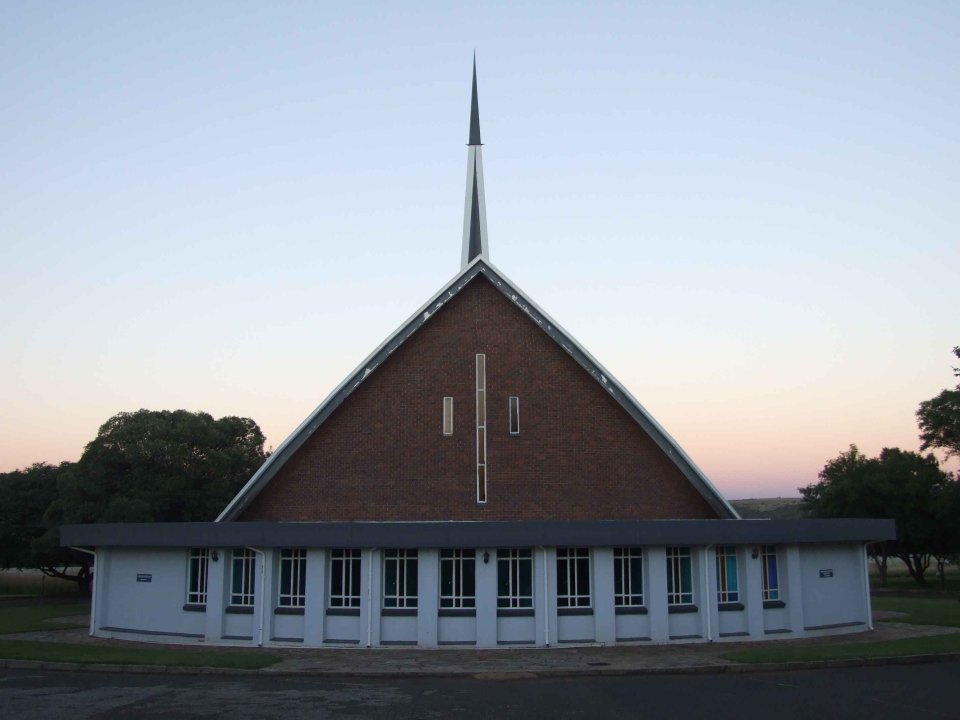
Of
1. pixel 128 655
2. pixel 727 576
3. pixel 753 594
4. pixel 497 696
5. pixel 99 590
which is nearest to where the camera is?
pixel 497 696

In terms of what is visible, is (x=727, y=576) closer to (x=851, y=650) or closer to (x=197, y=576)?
(x=851, y=650)

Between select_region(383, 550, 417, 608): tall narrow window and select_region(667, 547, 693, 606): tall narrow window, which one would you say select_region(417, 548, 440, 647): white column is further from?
select_region(667, 547, 693, 606): tall narrow window

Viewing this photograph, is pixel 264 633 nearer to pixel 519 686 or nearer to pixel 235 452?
pixel 519 686

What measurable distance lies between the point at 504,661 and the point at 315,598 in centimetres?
561

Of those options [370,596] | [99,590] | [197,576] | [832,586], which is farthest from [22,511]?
[832,586]

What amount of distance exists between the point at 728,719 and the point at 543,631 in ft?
30.8

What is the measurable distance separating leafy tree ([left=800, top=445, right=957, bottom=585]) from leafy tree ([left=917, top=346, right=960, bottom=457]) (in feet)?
4.00

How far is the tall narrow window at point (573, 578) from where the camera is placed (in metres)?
22.3

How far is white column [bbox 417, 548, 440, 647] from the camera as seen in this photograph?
2170 cm

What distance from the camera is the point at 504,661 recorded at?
19.2 meters

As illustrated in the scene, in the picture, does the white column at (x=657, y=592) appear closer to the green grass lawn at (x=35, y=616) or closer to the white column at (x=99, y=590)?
the white column at (x=99, y=590)

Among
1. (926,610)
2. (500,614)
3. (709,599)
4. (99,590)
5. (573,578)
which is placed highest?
(573,578)

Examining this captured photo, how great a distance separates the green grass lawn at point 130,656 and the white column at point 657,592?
9.34 m

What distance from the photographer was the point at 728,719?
12664 mm
